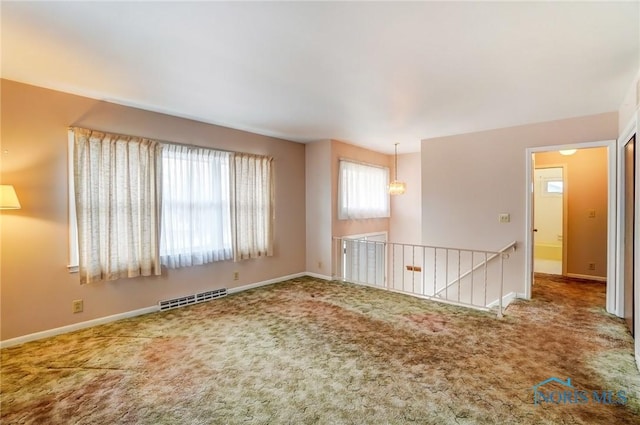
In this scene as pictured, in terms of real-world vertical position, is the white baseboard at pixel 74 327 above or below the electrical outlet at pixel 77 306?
below

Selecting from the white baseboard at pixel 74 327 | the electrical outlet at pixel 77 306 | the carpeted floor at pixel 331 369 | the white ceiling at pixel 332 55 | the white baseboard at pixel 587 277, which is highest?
the white ceiling at pixel 332 55

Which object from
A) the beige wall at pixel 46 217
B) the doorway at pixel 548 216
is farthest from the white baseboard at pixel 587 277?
the beige wall at pixel 46 217

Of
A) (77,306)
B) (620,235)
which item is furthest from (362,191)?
(77,306)

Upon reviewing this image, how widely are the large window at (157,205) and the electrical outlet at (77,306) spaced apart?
27 centimetres

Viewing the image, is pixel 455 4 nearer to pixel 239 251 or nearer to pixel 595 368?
pixel 595 368

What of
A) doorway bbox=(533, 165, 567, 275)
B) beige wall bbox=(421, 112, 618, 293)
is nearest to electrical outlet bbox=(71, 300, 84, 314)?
beige wall bbox=(421, 112, 618, 293)

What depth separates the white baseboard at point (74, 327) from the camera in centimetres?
291

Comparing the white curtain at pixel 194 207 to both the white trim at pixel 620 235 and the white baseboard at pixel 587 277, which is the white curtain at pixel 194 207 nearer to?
the white trim at pixel 620 235

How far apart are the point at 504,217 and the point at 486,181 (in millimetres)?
628

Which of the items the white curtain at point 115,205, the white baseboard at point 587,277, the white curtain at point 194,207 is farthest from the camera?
the white baseboard at point 587,277

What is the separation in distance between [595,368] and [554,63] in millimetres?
2600

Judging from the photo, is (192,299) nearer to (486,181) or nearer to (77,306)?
(77,306)

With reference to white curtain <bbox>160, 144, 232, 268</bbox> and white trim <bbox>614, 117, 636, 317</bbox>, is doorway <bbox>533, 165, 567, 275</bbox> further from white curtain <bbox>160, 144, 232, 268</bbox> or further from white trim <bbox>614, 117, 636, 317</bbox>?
white curtain <bbox>160, 144, 232, 268</bbox>

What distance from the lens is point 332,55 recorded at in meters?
2.42
